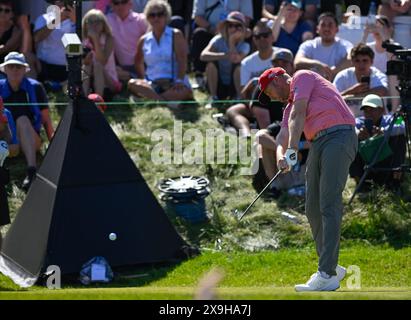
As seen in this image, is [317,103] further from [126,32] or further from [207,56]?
[126,32]

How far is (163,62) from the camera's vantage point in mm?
14703

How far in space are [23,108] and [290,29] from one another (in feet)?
13.2

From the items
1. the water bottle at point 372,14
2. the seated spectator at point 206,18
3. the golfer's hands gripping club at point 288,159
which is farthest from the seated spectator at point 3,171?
the water bottle at point 372,14

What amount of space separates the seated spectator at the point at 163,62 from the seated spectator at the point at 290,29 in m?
1.31

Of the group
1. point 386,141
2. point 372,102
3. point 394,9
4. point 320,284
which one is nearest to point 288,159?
point 320,284

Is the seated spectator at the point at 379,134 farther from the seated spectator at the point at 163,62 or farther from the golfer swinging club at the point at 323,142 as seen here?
the golfer swinging club at the point at 323,142

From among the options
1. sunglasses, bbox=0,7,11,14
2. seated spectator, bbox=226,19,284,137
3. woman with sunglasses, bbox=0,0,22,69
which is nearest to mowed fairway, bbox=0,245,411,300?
seated spectator, bbox=226,19,284,137

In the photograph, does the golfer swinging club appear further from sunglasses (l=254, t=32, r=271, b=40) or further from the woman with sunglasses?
the woman with sunglasses

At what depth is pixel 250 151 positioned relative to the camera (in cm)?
1334

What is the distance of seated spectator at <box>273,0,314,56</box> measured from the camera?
1482 centimetres

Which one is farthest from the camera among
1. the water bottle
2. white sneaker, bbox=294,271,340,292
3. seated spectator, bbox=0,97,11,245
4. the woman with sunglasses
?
the woman with sunglasses

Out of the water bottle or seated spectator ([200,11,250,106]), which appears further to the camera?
seated spectator ([200,11,250,106])

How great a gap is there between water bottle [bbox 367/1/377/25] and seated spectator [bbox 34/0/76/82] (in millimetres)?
Answer: 4008
